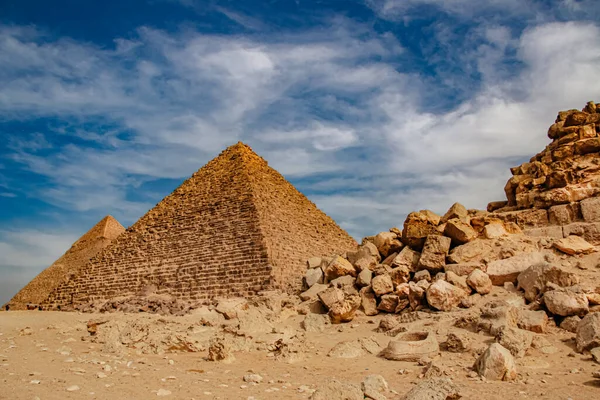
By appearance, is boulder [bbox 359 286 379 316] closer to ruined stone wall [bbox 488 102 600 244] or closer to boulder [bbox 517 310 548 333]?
boulder [bbox 517 310 548 333]

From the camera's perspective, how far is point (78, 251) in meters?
36.2

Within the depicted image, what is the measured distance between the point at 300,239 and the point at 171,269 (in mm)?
5756

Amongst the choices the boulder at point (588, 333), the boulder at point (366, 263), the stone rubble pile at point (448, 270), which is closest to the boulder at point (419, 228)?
the stone rubble pile at point (448, 270)

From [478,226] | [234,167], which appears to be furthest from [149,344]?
[234,167]

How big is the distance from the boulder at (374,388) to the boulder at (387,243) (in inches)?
216

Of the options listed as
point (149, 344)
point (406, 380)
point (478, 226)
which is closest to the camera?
point (406, 380)

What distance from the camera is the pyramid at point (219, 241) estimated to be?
A: 16375 mm

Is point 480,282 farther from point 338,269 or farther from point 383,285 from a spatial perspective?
point 338,269

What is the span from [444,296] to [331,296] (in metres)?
2.38

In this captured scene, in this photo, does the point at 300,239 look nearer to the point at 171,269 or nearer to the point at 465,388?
the point at 171,269

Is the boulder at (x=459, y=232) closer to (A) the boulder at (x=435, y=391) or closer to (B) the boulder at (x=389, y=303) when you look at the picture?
(B) the boulder at (x=389, y=303)

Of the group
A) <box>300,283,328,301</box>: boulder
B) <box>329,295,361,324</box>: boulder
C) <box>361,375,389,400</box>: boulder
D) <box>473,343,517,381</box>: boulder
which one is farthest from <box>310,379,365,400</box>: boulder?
<box>300,283,328,301</box>: boulder

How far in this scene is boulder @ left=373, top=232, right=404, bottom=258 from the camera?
9719 mm

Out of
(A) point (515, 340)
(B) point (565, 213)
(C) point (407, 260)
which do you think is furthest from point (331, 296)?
(B) point (565, 213)
